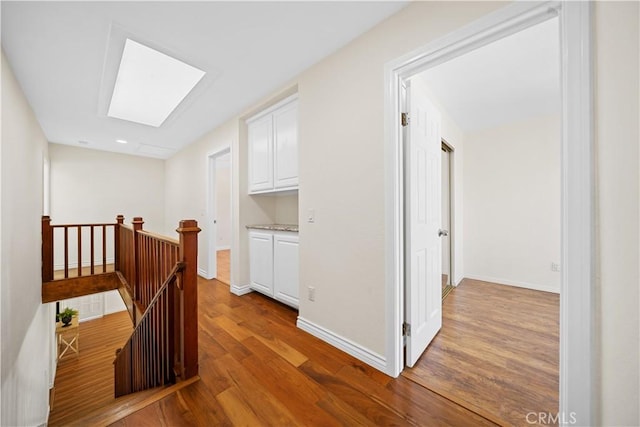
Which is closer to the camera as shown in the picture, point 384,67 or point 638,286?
point 638,286

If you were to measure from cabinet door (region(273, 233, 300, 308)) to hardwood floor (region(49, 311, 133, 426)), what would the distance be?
1.86 m

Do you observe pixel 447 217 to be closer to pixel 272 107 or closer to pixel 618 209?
pixel 618 209

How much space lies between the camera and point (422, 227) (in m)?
1.67

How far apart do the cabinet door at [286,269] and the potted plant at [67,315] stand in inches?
176

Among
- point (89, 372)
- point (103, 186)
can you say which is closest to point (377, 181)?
point (89, 372)

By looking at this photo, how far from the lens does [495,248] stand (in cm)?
342

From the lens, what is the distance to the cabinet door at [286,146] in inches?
93.4

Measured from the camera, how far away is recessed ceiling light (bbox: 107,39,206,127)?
6.17 ft

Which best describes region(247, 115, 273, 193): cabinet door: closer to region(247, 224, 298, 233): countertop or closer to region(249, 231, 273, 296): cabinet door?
region(247, 224, 298, 233): countertop

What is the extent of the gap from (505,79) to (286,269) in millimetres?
2873

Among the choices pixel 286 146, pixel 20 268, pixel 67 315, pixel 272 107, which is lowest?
pixel 67 315

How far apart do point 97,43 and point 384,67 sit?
204cm

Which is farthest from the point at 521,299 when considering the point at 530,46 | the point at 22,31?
the point at 22,31

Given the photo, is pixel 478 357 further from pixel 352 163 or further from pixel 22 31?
pixel 22 31
